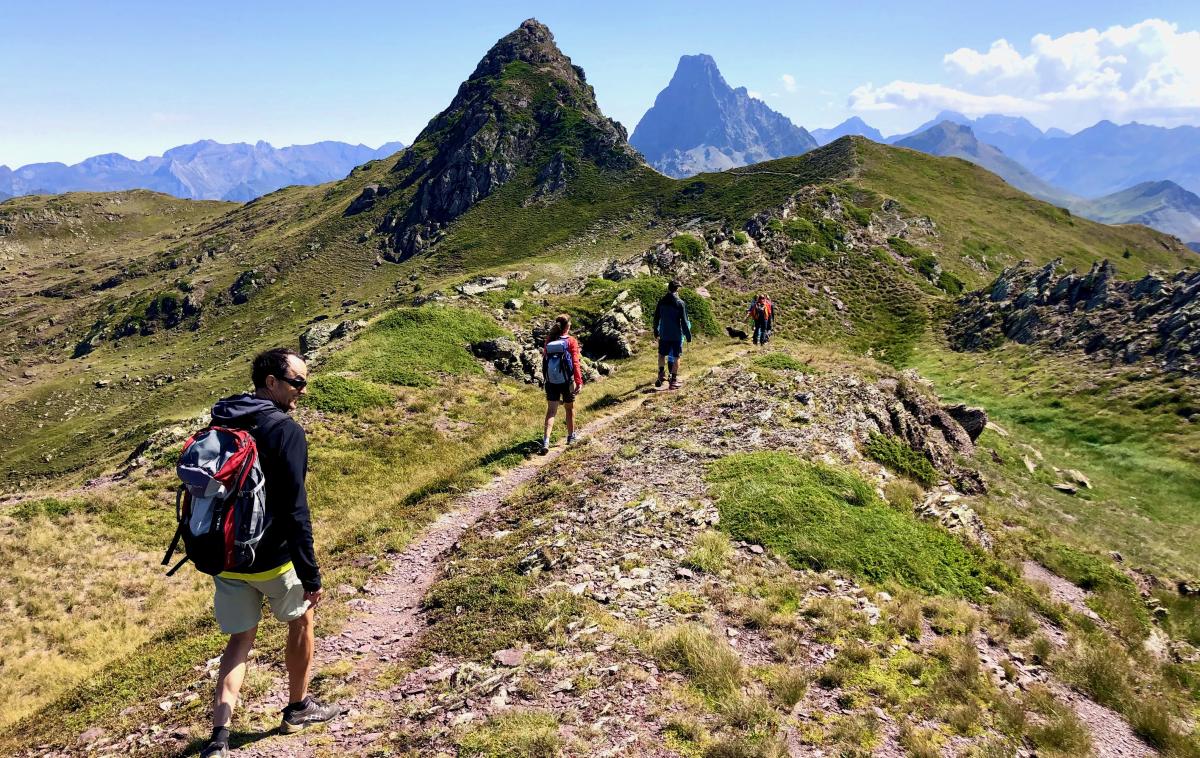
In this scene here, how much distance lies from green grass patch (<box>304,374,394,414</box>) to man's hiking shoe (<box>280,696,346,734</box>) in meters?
15.4

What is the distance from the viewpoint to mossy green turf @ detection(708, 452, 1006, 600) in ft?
32.4

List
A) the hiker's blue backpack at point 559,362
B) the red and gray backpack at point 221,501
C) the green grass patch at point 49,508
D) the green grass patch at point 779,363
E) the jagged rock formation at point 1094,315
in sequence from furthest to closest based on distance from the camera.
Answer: the jagged rock formation at point 1094,315 → the green grass patch at point 779,363 → the hiker's blue backpack at point 559,362 → the green grass patch at point 49,508 → the red and gray backpack at point 221,501

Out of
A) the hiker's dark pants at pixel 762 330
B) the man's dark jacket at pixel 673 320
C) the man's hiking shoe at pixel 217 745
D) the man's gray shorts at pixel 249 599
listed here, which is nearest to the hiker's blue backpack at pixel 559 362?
the man's dark jacket at pixel 673 320

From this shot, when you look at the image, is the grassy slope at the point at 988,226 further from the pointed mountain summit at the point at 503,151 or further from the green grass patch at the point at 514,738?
the green grass patch at the point at 514,738

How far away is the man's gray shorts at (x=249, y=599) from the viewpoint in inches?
243

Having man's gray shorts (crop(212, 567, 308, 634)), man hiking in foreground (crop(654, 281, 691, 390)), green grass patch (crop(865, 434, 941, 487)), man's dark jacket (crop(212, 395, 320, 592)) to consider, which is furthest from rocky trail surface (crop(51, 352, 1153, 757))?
man hiking in foreground (crop(654, 281, 691, 390))

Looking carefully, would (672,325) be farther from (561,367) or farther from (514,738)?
(514,738)

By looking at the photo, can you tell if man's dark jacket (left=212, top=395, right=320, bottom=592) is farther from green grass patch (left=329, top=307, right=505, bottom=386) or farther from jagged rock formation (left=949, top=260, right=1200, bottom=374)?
jagged rock formation (left=949, top=260, right=1200, bottom=374)

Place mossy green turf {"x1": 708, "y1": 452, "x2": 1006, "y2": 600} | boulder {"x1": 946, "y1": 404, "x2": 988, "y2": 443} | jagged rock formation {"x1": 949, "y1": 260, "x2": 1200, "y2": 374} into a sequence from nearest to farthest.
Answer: mossy green turf {"x1": 708, "y1": 452, "x2": 1006, "y2": 600}
boulder {"x1": 946, "y1": 404, "x2": 988, "y2": 443}
jagged rock formation {"x1": 949, "y1": 260, "x2": 1200, "y2": 374}

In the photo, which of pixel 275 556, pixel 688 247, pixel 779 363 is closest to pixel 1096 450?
pixel 779 363

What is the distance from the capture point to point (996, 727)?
6750 mm

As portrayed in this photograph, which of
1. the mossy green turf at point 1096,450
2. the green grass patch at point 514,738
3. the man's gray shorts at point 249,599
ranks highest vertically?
the man's gray shorts at point 249,599

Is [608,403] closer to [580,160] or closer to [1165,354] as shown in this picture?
[1165,354]

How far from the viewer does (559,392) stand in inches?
690
